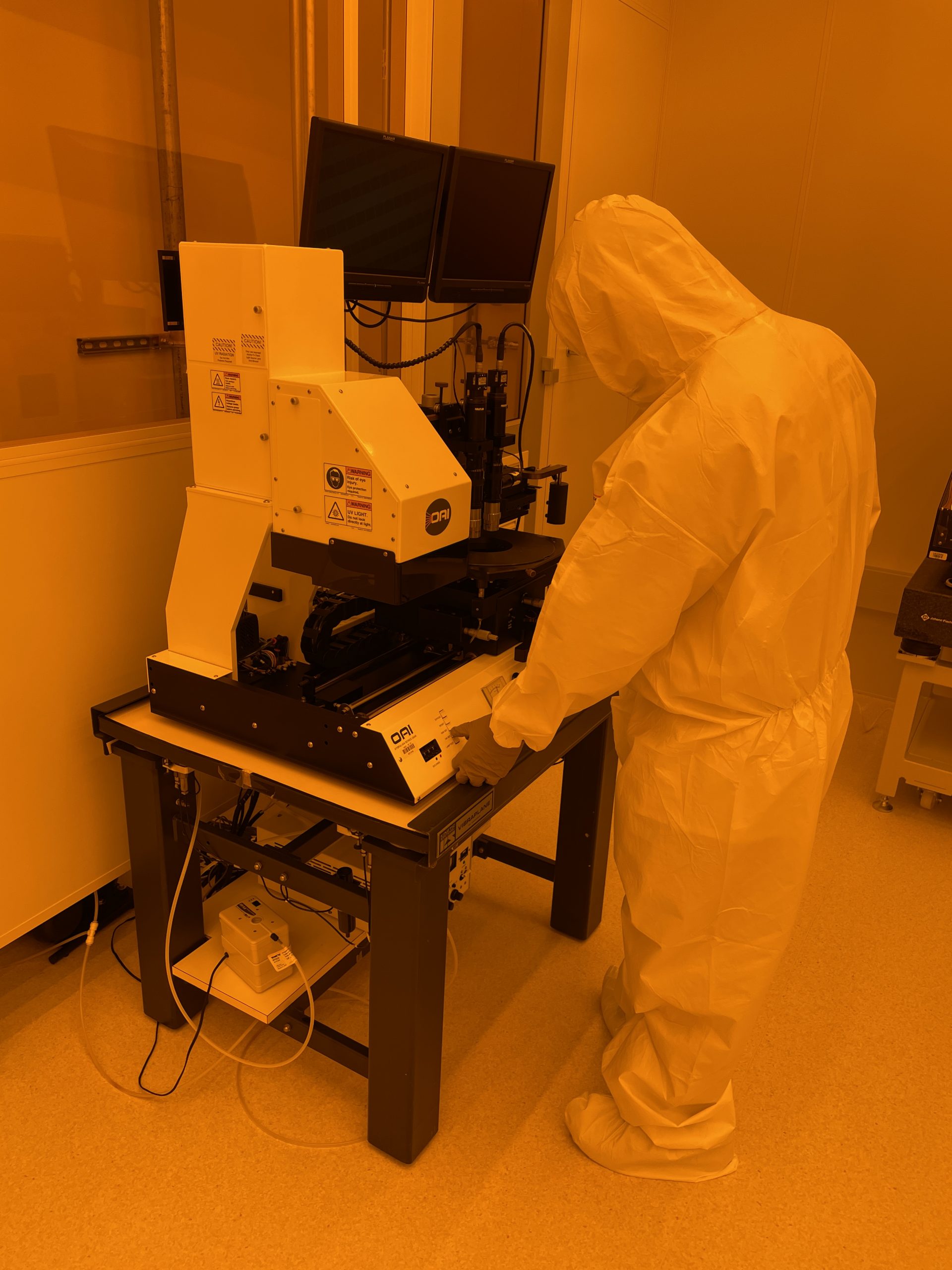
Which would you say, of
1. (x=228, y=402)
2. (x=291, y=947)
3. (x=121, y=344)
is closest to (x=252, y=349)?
(x=228, y=402)

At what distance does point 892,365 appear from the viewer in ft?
11.5

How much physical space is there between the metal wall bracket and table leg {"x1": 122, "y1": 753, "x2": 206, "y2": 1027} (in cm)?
87

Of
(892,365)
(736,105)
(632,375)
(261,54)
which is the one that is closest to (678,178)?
(736,105)

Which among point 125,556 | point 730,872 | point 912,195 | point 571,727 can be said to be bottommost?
point 730,872

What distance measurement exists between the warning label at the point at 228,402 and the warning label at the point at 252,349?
62 millimetres

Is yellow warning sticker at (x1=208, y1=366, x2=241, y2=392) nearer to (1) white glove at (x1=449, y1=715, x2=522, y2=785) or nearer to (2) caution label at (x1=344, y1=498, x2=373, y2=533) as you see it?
(2) caution label at (x1=344, y1=498, x2=373, y2=533)

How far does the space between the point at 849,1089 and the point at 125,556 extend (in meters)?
1.85

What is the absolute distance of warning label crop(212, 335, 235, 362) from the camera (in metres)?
1.44

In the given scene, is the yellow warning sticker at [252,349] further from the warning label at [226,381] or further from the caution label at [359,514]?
the caution label at [359,514]

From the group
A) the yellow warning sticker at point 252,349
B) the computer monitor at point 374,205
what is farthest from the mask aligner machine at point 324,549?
the computer monitor at point 374,205

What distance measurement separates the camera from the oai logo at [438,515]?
54.8 inches

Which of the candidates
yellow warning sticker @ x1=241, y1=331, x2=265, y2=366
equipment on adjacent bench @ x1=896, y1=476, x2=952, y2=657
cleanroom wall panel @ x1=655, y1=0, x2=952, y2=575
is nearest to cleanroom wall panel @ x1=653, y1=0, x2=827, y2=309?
cleanroom wall panel @ x1=655, y1=0, x2=952, y2=575

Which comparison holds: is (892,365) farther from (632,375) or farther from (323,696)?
(323,696)

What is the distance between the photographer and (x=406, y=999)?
1.52 m
